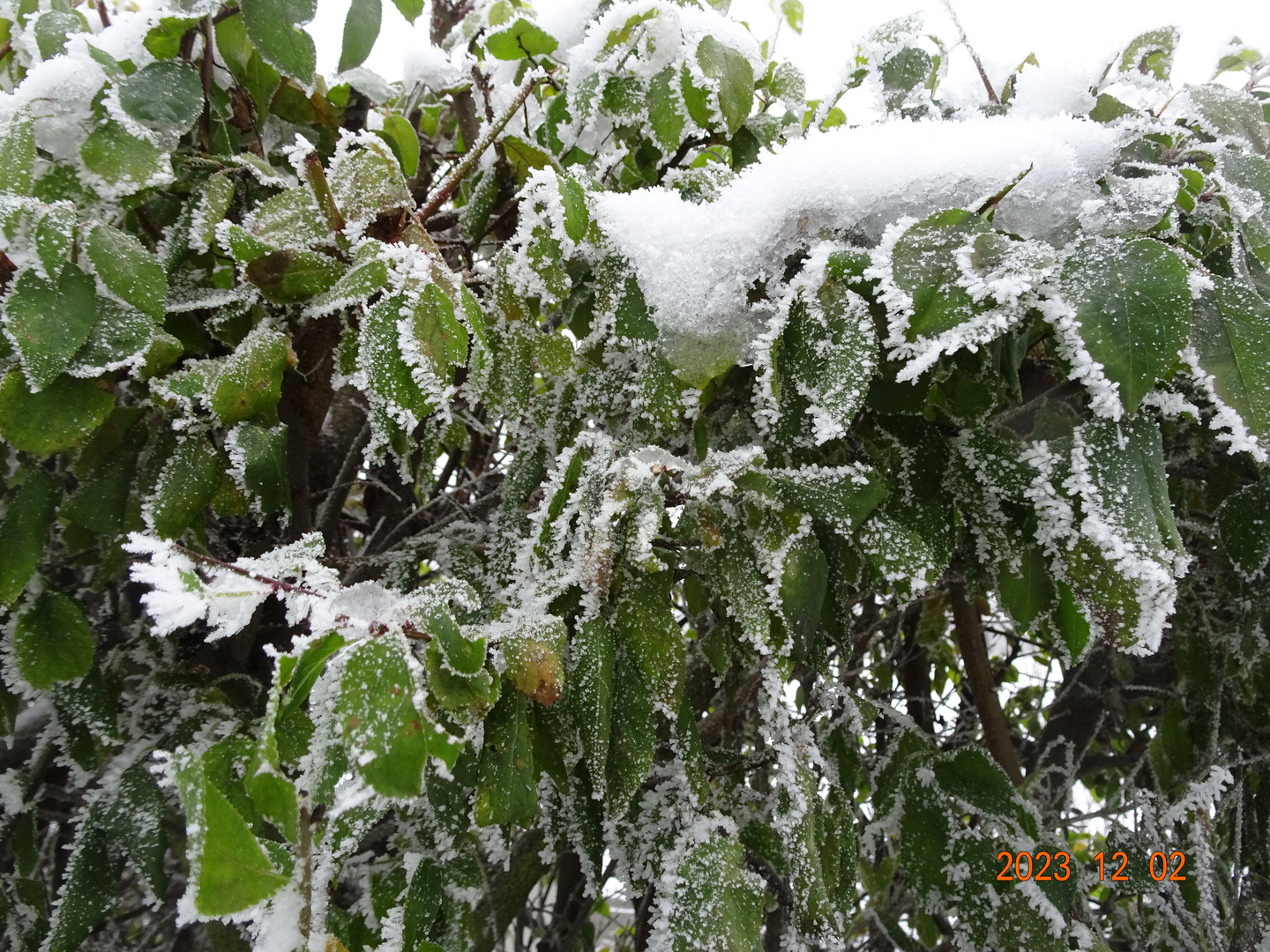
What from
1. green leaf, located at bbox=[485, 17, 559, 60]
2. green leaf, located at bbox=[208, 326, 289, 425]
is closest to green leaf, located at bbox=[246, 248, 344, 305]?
green leaf, located at bbox=[208, 326, 289, 425]

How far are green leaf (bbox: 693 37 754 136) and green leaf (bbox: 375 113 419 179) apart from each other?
0.35m

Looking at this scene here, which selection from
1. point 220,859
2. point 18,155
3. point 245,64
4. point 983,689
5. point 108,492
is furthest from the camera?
point 983,689

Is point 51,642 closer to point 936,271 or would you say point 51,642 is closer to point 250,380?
point 250,380

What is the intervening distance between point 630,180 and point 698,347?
40 cm

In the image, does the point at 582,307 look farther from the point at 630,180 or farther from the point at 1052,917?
the point at 1052,917

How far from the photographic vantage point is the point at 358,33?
74 centimetres

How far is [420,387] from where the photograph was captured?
54cm

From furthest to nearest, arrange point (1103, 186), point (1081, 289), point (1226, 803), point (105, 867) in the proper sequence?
1. point (1226, 803)
2. point (105, 867)
3. point (1103, 186)
4. point (1081, 289)

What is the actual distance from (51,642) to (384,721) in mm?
524

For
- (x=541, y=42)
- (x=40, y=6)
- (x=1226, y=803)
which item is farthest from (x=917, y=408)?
(x=40, y=6)

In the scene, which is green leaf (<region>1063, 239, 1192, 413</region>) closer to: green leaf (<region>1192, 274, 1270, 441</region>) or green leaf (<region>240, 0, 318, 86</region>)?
green leaf (<region>1192, 274, 1270, 441</region>)

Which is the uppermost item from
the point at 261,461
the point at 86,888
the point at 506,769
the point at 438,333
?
the point at 438,333

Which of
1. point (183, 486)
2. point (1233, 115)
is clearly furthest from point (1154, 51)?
point (183, 486)

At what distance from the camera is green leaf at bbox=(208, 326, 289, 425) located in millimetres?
576
